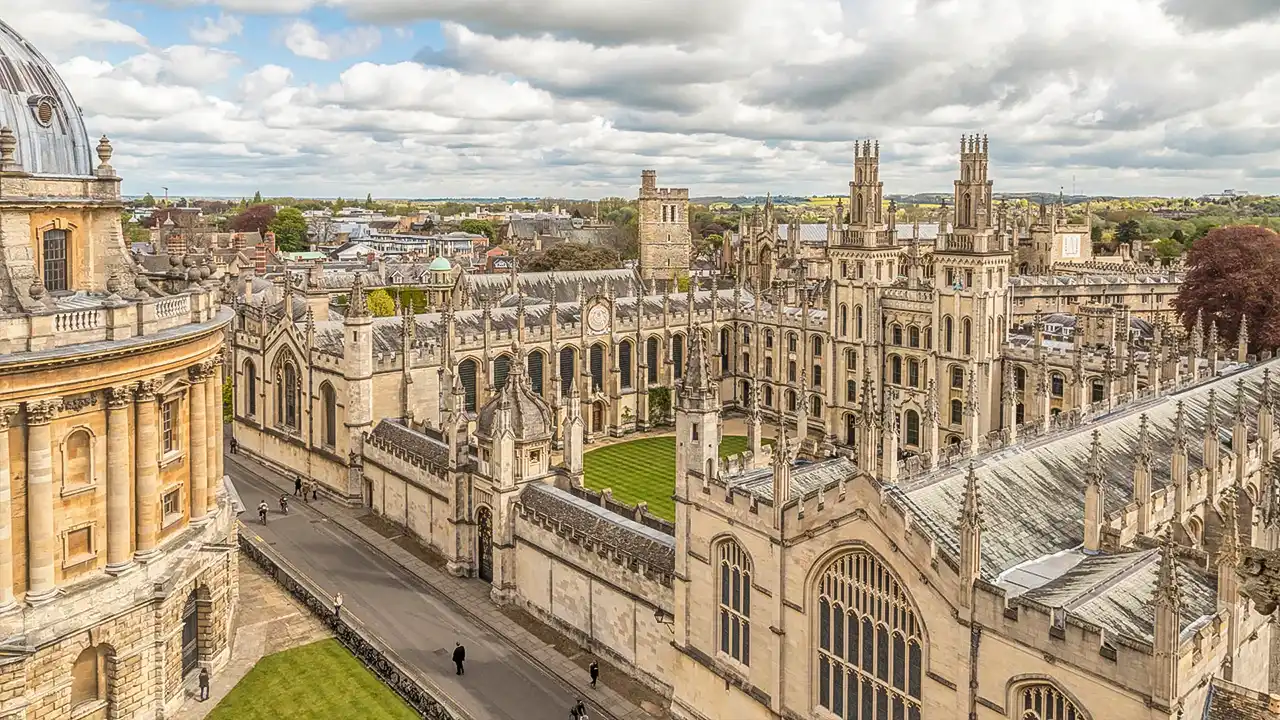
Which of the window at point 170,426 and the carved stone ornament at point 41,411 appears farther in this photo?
the window at point 170,426

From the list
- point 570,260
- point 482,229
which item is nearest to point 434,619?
point 570,260

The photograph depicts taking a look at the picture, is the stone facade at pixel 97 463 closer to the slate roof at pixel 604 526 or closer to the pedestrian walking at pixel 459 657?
the pedestrian walking at pixel 459 657

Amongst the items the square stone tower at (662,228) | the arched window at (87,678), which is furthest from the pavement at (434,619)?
the square stone tower at (662,228)

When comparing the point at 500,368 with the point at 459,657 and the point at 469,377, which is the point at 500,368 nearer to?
the point at 469,377

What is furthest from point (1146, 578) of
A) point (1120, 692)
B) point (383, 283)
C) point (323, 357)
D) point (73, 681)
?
point (383, 283)

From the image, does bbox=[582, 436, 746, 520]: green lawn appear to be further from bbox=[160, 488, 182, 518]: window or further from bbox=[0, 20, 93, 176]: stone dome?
bbox=[0, 20, 93, 176]: stone dome

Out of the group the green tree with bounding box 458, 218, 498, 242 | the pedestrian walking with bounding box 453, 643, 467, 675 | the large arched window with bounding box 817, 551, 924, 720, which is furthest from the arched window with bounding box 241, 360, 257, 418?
the green tree with bounding box 458, 218, 498, 242
